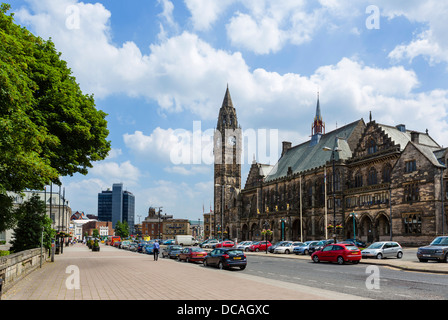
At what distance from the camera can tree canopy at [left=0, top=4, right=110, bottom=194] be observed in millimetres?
12602

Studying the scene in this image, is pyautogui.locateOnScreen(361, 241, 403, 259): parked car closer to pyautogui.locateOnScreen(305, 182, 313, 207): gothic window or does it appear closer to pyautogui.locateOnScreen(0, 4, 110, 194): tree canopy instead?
pyautogui.locateOnScreen(0, 4, 110, 194): tree canopy

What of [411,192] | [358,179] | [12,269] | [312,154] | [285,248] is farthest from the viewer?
[312,154]

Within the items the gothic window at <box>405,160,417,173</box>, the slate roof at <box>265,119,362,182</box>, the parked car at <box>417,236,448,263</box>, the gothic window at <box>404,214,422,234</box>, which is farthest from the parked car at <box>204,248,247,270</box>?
the slate roof at <box>265,119,362,182</box>

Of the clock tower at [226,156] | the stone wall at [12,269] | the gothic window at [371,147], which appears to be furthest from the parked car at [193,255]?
the clock tower at [226,156]

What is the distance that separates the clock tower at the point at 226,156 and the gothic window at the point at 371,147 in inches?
2242

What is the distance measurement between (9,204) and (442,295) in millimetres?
19461

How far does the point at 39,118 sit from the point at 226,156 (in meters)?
101

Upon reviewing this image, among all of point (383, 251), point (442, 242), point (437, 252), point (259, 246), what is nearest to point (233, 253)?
point (437, 252)

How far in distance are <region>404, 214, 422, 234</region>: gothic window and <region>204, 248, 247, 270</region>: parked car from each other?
1256 inches

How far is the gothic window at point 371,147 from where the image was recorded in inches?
2365

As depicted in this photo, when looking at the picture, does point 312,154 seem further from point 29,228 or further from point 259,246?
point 29,228

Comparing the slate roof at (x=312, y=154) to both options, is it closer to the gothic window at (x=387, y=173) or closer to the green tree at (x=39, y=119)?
the gothic window at (x=387, y=173)

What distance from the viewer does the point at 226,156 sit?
12069 centimetres
